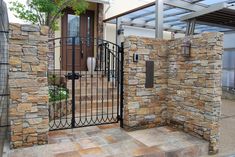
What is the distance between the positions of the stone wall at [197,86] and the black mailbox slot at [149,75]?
421mm

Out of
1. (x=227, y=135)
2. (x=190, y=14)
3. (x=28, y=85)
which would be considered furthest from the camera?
(x=190, y=14)

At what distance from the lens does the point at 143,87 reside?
15.2 ft

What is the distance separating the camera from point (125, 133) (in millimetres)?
4453

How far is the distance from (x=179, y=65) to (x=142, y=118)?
1315 millimetres

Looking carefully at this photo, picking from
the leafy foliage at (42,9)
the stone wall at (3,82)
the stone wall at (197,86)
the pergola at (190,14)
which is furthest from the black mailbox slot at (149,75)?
the leafy foliage at (42,9)

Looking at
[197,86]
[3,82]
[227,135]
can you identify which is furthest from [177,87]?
[3,82]

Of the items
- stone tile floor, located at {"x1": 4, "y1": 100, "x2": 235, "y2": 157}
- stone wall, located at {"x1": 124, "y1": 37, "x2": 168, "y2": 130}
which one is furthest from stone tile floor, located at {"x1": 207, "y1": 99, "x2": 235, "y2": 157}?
stone wall, located at {"x1": 124, "y1": 37, "x2": 168, "y2": 130}

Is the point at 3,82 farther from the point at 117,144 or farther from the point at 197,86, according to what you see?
the point at 197,86

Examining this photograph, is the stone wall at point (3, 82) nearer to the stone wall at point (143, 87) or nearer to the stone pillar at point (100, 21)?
the stone wall at point (143, 87)

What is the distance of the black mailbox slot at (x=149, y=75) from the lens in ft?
15.3

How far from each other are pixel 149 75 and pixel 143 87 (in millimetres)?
280

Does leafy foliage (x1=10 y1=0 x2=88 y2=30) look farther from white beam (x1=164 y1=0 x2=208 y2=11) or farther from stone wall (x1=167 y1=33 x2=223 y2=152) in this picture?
stone wall (x1=167 y1=33 x2=223 y2=152)

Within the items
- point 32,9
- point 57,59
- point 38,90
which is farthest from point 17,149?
point 57,59

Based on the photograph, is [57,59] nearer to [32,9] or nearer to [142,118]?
[32,9]
